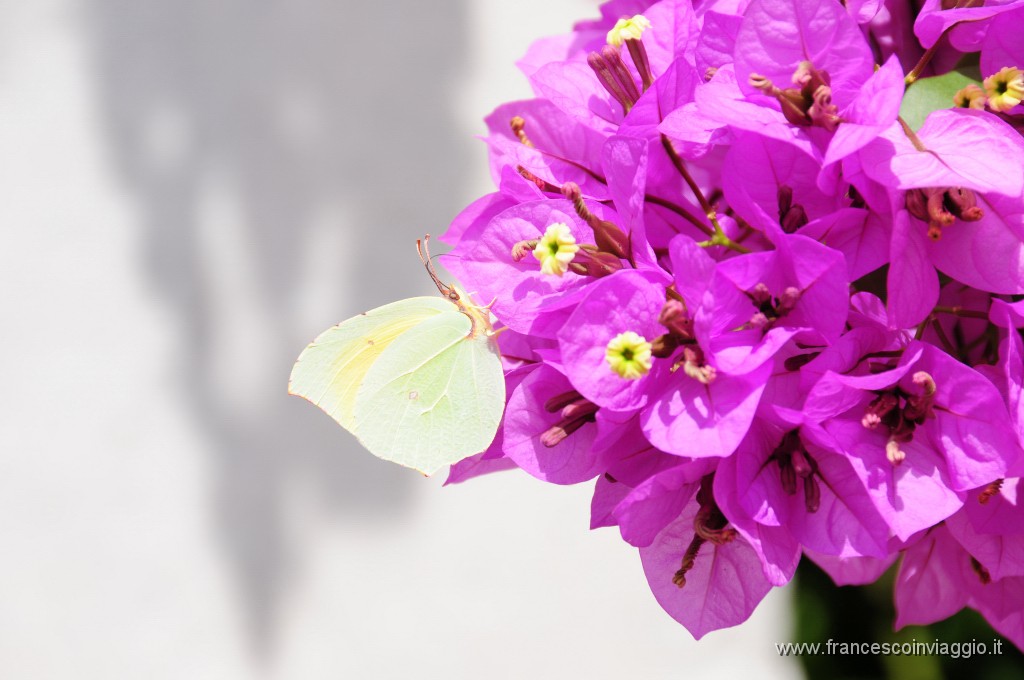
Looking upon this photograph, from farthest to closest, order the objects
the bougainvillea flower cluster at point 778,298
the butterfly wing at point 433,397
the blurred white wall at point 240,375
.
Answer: the blurred white wall at point 240,375, the butterfly wing at point 433,397, the bougainvillea flower cluster at point 778,298

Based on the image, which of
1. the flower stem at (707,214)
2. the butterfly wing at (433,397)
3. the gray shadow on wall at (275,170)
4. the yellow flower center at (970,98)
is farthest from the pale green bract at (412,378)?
the gray shadow on wall at (275,170)

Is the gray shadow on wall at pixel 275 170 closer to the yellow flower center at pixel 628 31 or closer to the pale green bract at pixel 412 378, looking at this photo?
the pale green bract at pixel 412 378

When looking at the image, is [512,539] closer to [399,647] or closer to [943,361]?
[399,647]

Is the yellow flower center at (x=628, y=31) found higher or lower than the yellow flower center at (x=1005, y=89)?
higher

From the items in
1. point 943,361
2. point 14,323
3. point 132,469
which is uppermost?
point 943,361

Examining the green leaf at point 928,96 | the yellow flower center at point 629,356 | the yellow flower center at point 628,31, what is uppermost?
the yellow flower center at point 628,31

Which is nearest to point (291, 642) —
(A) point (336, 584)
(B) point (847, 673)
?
(A) point (336, 584)
